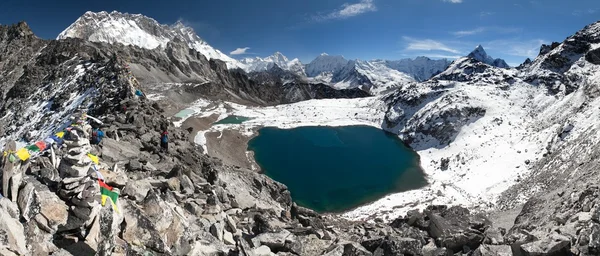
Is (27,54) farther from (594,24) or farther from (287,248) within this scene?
(594,24)

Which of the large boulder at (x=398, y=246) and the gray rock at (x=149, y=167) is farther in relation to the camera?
the gray rock at (x=149, y=167)

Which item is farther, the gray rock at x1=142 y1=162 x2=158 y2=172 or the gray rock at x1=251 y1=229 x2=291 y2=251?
the gray rock at x1=142 y1=162 x2=158 y2=172

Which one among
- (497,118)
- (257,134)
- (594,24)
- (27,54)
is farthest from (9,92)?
(594,24)

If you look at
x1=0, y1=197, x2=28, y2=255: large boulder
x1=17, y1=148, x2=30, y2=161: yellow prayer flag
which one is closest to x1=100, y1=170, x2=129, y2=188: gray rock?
x1=17, y1=148, x2=30, y2=161: yellow prayer flag

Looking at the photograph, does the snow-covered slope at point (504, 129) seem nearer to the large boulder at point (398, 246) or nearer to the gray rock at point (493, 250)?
the gray rock at point (493, 250)

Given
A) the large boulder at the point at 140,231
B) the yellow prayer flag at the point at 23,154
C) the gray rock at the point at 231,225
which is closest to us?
the yellow prayer flag at the point at 23,154

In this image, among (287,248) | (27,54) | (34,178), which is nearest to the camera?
(34,178)

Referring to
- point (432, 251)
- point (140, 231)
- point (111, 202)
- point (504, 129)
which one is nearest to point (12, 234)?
point (111, 202)

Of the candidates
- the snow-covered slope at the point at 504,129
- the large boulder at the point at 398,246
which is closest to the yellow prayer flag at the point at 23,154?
the large boulder at the point at 398,246

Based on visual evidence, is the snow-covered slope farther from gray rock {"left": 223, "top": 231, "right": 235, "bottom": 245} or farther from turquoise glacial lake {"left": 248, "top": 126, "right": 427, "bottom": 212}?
gray rock {"left": 223, "top": 231, "right": 235, "bottom": 245}
